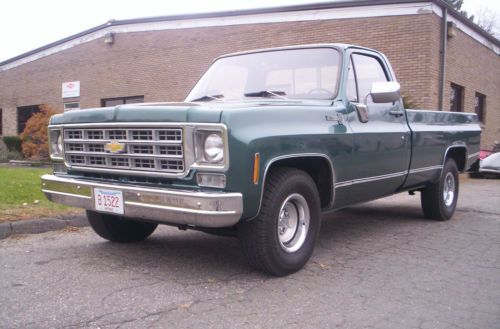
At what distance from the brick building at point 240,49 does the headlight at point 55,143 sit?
9.45 m

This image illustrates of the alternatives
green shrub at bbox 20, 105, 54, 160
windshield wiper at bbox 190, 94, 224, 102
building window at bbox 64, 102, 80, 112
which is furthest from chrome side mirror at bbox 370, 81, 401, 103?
building window at bbox 64, 102, 80, 112

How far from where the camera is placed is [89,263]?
13.7 feet

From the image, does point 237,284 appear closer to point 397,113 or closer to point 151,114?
point 151,114

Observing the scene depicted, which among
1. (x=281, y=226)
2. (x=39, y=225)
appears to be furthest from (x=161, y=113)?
(x=39, y=225)

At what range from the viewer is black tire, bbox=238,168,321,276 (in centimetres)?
359

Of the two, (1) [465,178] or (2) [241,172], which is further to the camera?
(1) [465,178]

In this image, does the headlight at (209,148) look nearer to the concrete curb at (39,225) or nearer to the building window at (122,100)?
the concrete curb at (39,225)

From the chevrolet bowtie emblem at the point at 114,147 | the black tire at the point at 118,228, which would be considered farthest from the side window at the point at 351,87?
the black tire at the point at 118,228

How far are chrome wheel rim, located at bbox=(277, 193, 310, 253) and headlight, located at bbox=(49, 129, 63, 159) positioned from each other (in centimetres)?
206

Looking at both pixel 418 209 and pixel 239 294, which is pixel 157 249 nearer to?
pixel 239 294

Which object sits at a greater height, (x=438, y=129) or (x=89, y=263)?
(x=438, y=129)

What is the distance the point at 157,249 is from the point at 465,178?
10569 millimetres

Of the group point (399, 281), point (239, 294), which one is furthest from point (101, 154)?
point (399, 281)

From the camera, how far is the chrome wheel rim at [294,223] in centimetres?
394
